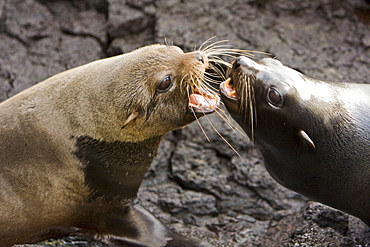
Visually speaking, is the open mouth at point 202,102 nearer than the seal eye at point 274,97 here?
No

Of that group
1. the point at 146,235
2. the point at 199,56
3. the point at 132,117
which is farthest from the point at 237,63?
the point at 146,235

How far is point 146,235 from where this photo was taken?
6.57m

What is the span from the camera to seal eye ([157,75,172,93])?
594cm

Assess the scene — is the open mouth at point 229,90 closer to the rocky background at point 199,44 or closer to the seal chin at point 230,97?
the seal chin at point 230,97

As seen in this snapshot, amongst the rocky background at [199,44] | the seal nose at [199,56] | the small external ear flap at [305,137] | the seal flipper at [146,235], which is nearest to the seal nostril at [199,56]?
the seal nose at [199,56]

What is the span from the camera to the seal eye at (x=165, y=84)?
5938 millimetres

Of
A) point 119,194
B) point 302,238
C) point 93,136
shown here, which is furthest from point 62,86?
point 302,238

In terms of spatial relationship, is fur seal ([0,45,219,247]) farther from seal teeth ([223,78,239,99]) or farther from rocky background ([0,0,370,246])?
rocky background ([0,0,370,246])

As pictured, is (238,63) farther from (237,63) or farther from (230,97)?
(230,97)

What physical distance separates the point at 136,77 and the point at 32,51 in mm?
3601

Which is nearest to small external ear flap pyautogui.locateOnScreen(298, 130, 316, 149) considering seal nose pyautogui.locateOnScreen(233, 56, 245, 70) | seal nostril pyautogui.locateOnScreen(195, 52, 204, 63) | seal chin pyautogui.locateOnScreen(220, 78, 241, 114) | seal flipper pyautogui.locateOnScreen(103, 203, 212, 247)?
seal chin pyautogui.locateOnScreen(220, 78, 241, 114)

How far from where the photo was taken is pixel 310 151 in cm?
592

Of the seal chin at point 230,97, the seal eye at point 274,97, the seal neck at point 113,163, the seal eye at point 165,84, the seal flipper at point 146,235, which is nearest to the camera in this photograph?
the seal eye at point 274,97

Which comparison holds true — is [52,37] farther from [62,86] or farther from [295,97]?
[295,97]
